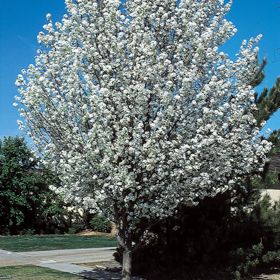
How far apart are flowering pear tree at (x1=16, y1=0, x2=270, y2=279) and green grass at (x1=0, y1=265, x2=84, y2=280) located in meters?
2.68

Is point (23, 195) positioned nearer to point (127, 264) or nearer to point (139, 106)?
point (127, 264)

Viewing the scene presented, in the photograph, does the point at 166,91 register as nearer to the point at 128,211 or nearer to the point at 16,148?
the point at 128,211

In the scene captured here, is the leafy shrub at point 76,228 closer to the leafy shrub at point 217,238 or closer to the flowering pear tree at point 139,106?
the leafy shrub at point 217,238

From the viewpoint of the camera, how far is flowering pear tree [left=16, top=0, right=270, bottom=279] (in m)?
7.94

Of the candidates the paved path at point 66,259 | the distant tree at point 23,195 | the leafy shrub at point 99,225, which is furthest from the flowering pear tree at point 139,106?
the leafy shrub at point 99,225

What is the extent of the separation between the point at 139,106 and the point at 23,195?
18450mm

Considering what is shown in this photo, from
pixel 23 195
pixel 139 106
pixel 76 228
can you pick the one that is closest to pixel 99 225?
pixel 76 228

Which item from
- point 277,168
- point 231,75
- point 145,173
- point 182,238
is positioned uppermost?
point 231,75

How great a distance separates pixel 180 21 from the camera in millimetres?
9000

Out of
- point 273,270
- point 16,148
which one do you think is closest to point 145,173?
point 273,270

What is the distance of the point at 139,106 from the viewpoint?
8.00m

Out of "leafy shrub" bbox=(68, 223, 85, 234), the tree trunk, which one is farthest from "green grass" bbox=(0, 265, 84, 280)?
"leafy shrub" bbox=(68, 223, 85, 234)

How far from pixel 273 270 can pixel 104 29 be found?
8.12 meters

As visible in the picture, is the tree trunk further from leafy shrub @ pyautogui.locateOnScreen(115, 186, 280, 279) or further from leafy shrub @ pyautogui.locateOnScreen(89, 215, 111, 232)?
leafy shrub @ pyautogui.locateOnScreen(89, 215, 111, 232)
